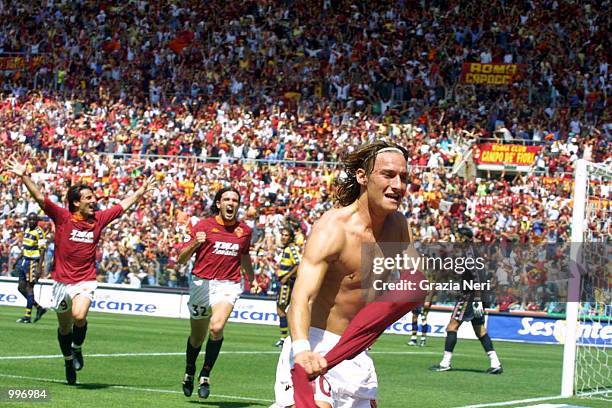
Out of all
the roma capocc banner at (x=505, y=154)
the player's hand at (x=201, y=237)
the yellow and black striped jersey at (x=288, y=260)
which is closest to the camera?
the player's hand at (x=201, y=237)

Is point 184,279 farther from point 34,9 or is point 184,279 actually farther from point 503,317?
point 34,9

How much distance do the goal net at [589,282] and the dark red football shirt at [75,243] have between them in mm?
6309

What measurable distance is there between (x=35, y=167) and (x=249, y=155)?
26.3 feet

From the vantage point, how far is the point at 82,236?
568 inches

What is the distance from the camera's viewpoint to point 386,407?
13.4 metres

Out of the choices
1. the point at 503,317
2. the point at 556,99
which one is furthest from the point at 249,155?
the point at 503,317

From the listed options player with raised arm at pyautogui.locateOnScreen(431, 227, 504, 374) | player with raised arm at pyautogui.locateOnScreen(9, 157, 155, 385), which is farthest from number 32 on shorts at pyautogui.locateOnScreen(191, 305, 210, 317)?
player with raised arm at pyautogui.locateOnScreen(431, 227, 504, 374)

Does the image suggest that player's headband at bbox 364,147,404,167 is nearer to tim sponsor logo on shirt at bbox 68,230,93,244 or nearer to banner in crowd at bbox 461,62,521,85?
tim sponsor logo on shirt at bbox 68,230,93,244

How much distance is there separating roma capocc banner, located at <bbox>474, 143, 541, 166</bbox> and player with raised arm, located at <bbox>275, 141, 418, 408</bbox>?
94.9 feet

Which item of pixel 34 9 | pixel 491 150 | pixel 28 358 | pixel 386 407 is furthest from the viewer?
pixel 34 9

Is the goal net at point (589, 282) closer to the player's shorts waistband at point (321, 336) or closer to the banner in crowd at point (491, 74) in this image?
the player's shorts waistband at point (321, 336)

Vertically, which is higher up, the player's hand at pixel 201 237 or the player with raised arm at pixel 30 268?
the player's hand at pixel 201 237

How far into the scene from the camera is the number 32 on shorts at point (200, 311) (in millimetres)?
13602

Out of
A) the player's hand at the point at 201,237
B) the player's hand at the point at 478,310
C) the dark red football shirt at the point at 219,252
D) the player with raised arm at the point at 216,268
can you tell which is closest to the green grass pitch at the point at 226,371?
the player with raised arm at the point at 216,268
